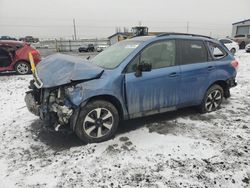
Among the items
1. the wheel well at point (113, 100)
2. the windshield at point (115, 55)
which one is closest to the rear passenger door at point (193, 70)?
the windshield at point (115, 55)

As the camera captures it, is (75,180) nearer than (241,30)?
Yes

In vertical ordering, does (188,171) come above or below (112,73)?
below

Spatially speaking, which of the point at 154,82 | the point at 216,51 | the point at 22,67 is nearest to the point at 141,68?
the point at 154,82

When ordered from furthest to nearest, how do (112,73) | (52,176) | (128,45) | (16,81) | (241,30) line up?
(241,30) < (16,81) < (128,45) < (112,73) < (52,176)

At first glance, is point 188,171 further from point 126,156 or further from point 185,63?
point 185,63

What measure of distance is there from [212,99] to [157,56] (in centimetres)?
190

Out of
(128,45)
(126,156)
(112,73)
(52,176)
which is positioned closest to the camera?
(52,176)

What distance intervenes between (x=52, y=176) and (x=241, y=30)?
4183 centimetres

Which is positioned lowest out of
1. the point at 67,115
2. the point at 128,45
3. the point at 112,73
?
the point at 67,115

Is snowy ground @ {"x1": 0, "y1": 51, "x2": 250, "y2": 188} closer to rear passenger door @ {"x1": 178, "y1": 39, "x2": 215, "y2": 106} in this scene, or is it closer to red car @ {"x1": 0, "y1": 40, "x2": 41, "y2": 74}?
rear passenger door @ {"x1": 178, "y1": 39, "x2": 215, "y2": 106}

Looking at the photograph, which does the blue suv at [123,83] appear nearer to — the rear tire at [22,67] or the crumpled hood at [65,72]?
the crumpled hood at [65,72]

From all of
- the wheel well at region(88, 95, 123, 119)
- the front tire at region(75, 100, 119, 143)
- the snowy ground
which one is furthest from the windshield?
→ the snowy ground

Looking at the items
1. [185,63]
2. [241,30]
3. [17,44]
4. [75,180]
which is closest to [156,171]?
[75,180]

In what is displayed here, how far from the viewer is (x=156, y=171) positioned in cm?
319
